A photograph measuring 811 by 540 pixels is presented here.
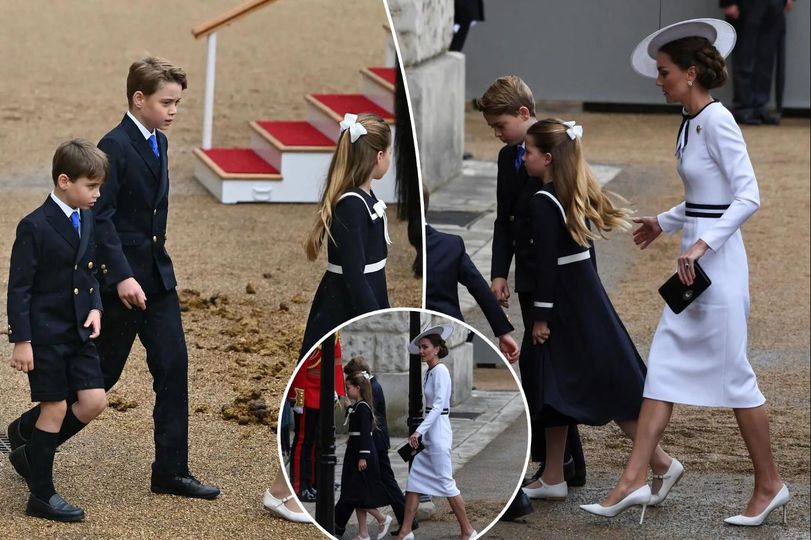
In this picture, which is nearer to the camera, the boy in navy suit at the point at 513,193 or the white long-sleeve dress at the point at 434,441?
the white long-sleeve dress at the point at 434,441

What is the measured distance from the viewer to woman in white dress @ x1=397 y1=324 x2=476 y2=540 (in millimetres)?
4297

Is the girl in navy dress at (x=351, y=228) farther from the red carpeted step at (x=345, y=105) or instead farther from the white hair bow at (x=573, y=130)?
the white hair bow at (x=573, y=130)

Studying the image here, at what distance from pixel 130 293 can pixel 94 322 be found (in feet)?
0.43

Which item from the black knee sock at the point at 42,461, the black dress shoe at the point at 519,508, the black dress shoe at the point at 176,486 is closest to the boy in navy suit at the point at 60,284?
the black knee sock at the point at 42,461

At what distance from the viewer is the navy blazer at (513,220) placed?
15.3 ft

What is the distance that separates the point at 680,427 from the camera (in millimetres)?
6219

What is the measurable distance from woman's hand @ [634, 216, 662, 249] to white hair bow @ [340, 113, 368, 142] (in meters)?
0.95

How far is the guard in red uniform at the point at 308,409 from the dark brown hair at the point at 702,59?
1285mm

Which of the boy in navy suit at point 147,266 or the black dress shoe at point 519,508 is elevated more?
the boy in navy suit at point 147,266

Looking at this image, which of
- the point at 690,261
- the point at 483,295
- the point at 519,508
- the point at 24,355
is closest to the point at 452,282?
the point at 483,295

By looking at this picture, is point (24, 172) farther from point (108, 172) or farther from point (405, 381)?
point (405, 381)

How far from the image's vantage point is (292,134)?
446 centimetres

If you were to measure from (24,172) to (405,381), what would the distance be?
119 centimetres

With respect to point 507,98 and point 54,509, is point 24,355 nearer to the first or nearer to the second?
point 54,509
